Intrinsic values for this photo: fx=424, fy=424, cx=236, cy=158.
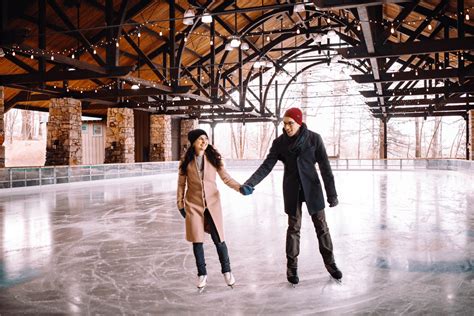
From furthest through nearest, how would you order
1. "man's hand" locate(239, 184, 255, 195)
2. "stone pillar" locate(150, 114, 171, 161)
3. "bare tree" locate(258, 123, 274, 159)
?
1. "bare tree" locate(258, 123, 274, 159)
2. "stone pillar" locate(150, 114, 171, 161)
3. "man's hand" locate(239, 184, 255, 195)

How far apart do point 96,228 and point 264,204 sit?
151 inches

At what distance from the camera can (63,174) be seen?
14250 mm

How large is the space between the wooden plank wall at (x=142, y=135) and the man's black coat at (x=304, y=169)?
20246mm

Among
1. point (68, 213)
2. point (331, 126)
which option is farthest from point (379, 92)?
point (331, 126)

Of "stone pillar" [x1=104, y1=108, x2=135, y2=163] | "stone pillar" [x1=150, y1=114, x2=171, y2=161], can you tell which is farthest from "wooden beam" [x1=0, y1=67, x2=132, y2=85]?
"stone pillar" [x1=150, y1=114, x2=171, y2=161]

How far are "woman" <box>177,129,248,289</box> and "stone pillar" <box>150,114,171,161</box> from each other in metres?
19.2

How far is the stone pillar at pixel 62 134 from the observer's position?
15.6 m

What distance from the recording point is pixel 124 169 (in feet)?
58.6

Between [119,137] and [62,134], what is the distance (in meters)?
3.50

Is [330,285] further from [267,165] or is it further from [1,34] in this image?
[1,34]

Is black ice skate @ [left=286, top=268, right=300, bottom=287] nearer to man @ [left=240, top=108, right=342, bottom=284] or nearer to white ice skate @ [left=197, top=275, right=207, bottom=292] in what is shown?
man @ [left=240, top=108, right=342, bottom=284]

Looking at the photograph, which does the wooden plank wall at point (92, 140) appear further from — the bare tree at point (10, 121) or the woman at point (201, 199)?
the woman at point (201, 199)

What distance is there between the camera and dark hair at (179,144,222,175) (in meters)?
3.38

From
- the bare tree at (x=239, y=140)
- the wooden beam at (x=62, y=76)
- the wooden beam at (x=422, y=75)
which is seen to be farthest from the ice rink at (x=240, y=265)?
the bare tree at (x=239, y=140)
